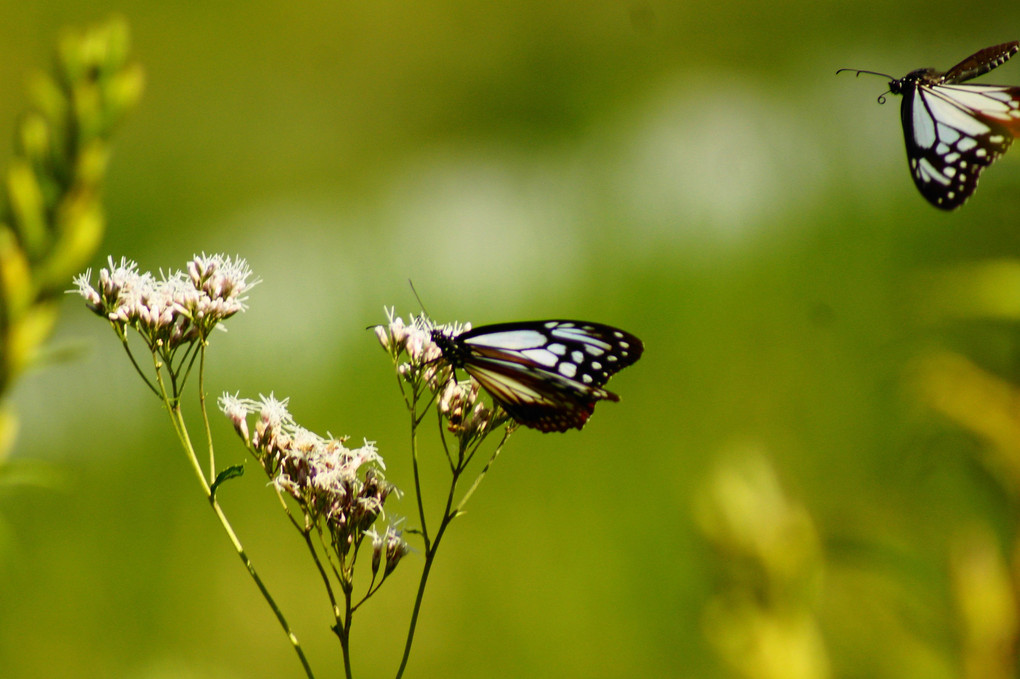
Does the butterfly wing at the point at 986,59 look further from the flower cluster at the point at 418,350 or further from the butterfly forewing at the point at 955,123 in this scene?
the flower cluster at the point at 418,350

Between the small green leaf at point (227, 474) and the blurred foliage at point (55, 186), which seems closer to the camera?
the blurred foliage at point (55, 186)

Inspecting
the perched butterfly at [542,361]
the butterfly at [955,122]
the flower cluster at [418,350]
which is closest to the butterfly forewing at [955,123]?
the butterfly at [955,122]

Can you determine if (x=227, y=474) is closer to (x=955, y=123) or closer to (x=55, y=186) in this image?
(x=55, y=186)

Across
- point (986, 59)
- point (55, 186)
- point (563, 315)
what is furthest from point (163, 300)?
point (563, 315)

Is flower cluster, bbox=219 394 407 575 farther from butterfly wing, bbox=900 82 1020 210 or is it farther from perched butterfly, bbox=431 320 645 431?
butterfly wing, bbox=900 82 1020 210

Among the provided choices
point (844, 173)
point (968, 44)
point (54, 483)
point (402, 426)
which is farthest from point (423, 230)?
point (54, 483)

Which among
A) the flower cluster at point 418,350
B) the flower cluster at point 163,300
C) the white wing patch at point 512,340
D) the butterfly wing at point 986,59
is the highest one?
the flower cluster at point 163,300
